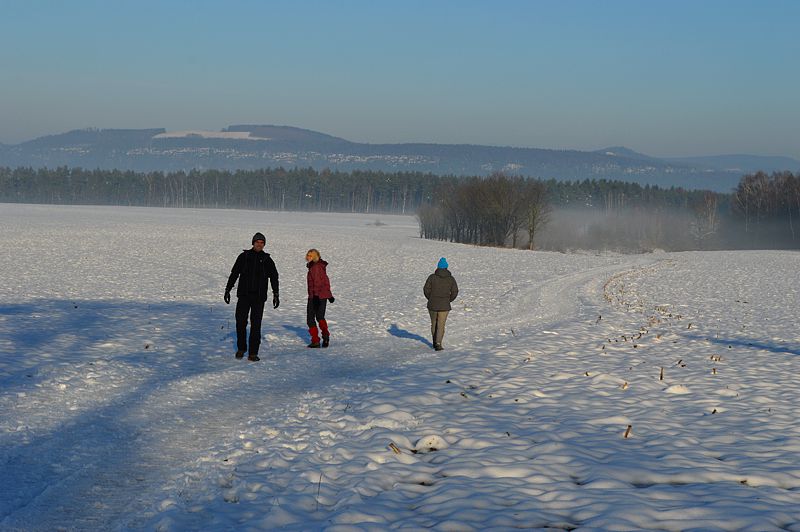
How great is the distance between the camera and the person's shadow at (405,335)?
17634 millimetres

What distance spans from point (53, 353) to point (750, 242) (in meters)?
125

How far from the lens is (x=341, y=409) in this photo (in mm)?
10375

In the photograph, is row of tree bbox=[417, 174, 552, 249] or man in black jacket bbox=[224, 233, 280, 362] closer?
man in black jacket bbox=[224, 233, 280, 362]

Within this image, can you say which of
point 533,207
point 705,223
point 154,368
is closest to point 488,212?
point 533,207

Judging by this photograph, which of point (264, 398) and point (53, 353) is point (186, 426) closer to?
point (264, 398)

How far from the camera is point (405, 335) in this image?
18.4 metres

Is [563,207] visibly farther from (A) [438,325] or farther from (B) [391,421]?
(B) [391,421]

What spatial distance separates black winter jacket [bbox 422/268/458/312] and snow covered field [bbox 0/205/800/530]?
1094 mm

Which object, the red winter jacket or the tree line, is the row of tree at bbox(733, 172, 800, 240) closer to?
the tree line

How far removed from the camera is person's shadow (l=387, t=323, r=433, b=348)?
17.6m

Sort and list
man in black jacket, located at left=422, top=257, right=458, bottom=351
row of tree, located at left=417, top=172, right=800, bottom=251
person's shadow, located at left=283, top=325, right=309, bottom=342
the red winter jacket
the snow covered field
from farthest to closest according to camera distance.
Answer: row of tree, located at left=417, top=172, right=800, bottom=251 < person's shadow, located at left=283, top=325, right=309, bottom=342 < man in black jacket, located at left=422, top=257, right=458, bottom=351 < the red winter jacket < the snow covered field

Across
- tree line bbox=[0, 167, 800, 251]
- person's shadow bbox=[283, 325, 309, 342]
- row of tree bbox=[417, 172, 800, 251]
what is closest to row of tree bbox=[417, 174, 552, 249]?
row of tree bbox=[417, 172, 800, 251]

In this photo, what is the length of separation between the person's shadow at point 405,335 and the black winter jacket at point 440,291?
1391mm

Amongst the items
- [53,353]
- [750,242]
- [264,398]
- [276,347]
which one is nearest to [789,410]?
[264,398]
